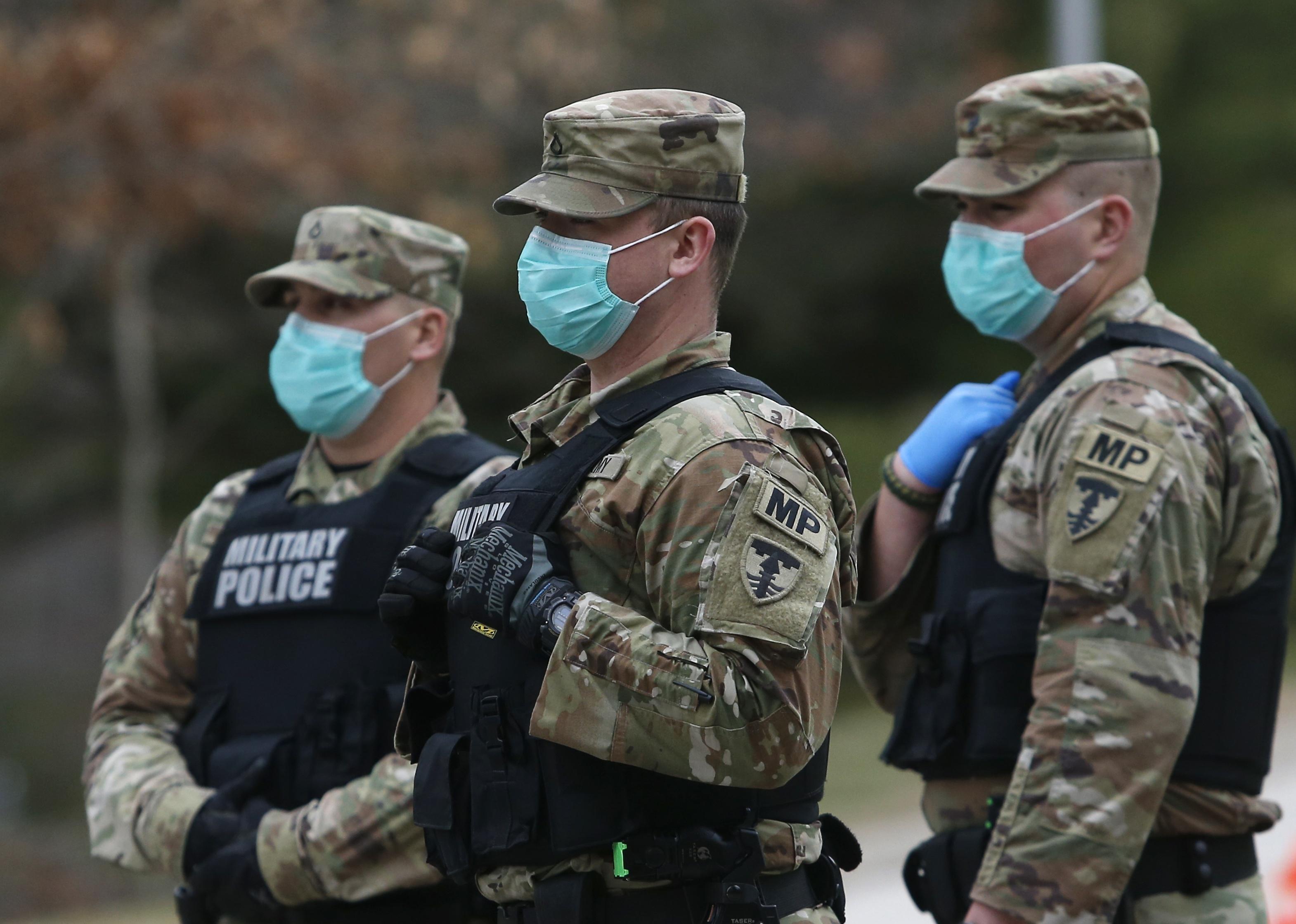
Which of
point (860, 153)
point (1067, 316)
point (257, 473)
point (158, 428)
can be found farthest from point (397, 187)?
point (1067, 316)

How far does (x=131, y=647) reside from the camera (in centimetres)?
405

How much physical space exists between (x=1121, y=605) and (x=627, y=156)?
4.43 feet

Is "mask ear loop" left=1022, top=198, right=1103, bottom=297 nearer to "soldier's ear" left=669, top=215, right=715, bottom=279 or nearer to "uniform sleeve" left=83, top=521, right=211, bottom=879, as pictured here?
"soldier's ear" left=669, top=215, right=715, bottom=279

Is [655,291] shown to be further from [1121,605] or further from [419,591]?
[1121,605]

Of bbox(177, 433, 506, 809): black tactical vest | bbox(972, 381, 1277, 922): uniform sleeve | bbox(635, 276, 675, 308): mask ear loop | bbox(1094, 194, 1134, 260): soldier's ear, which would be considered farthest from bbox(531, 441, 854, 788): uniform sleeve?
bbox(1094, 194, 1134, 260): soldier's ear

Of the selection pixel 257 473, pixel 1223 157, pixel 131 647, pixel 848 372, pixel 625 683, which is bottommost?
pixel 848 372

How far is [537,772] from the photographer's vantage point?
8.55ft

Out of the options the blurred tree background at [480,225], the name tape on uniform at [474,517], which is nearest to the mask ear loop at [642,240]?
the name tape on uniform at [474,517]

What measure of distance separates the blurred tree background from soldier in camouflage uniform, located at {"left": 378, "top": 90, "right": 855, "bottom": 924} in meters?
7.53

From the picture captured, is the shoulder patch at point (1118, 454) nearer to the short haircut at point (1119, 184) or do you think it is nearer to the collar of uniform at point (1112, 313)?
the collar of uniform at point (1112, 313)

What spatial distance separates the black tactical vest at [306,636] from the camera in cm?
368

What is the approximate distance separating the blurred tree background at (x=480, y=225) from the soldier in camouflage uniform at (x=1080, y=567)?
7.00m

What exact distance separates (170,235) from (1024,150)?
948cm

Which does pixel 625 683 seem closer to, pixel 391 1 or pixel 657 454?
pixel 657 454
